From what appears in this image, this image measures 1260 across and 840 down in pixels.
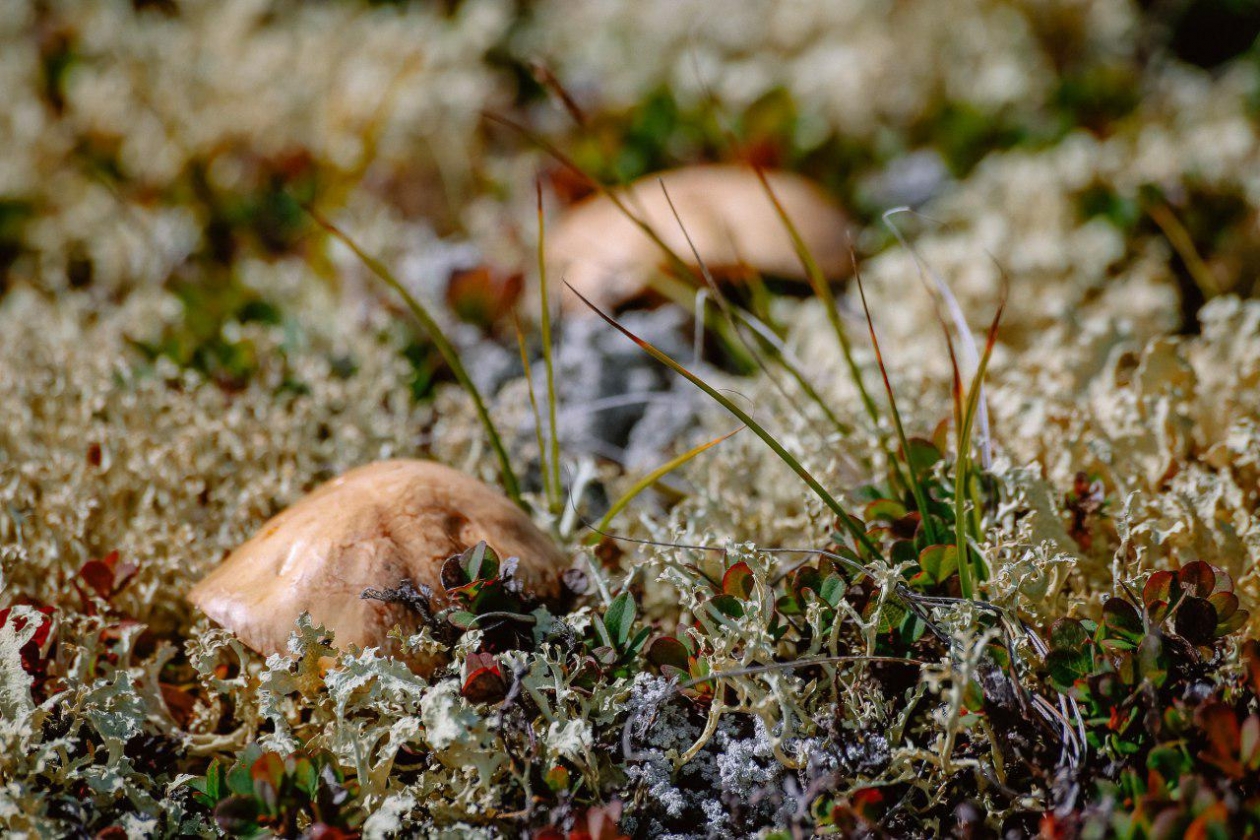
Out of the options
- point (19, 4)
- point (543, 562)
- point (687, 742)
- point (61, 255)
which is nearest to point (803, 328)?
point (543, 562)

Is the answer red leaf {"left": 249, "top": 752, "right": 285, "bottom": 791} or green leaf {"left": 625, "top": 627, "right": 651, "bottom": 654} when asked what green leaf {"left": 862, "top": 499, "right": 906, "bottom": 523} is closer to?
green leaf {"left": 625, "top": 627, "right": 651, "bottom": 654}

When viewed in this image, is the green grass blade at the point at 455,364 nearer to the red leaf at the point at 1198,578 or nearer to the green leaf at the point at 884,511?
the green leaf at the point at 884,511

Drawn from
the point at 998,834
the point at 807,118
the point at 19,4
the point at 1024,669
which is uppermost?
the point at 19,4

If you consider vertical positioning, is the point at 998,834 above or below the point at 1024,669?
below

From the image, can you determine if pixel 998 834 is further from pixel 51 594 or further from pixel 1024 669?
pixel 51 594

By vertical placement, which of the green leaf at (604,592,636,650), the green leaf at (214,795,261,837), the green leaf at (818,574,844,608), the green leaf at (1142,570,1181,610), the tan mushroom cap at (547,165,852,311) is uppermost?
the tan mushroom cap at (547,165,852,311)

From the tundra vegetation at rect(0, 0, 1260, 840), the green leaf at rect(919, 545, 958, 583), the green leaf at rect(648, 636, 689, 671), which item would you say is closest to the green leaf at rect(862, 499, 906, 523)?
the tundra vegetation at rect(0, 0, 1260, 840)
